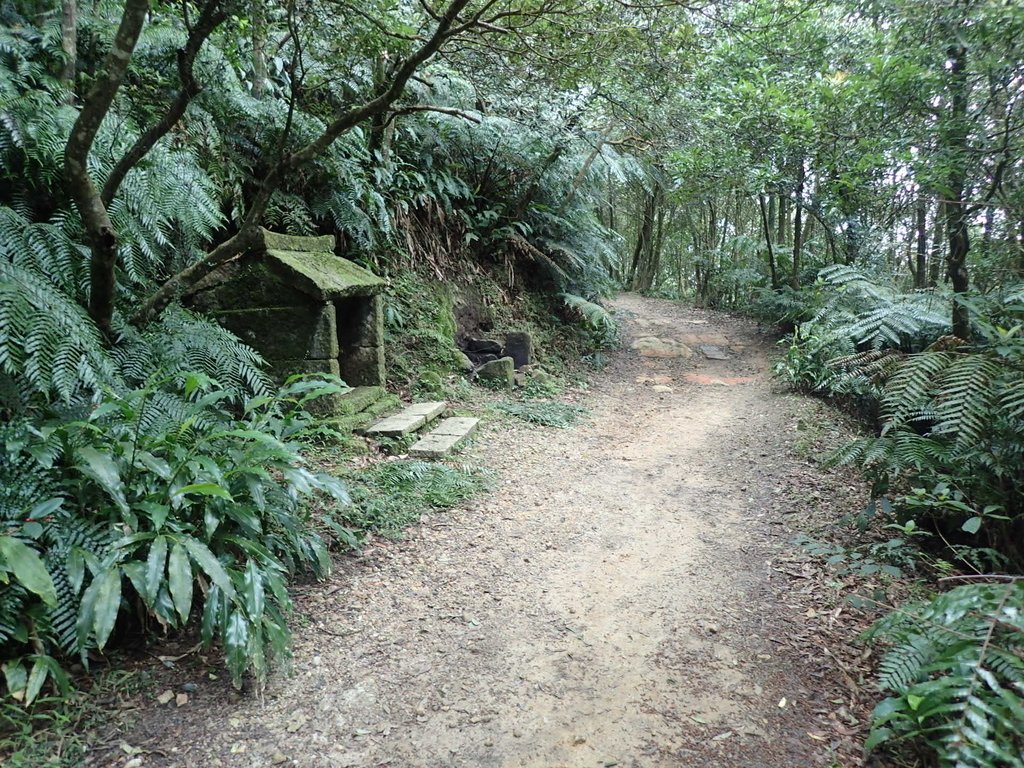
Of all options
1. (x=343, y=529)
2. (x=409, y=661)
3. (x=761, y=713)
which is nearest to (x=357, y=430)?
(x=343, y=529)

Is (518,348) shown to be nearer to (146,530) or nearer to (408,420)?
(408,420)

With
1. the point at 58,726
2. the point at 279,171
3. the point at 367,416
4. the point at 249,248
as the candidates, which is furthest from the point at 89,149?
the point at 367,416

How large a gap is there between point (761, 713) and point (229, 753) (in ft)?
6.84

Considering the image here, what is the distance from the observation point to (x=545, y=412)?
686 centimetres

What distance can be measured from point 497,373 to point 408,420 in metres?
2.27

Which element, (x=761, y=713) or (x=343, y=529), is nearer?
(x=761, y=713)

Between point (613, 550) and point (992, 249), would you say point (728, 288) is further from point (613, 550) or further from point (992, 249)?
point (613, 550)

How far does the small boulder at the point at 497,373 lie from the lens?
7.52 m

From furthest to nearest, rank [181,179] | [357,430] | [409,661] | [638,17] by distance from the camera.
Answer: [357,430]
[638,17]
[181,179]
[409,661]

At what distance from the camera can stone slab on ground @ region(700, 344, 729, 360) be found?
420 inches

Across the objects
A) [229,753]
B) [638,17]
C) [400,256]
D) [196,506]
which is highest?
[638,17]

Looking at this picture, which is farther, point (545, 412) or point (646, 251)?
point (646, 251)

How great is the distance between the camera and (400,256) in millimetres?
7695

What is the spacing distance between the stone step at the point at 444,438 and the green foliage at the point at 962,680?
3359 millimetres
